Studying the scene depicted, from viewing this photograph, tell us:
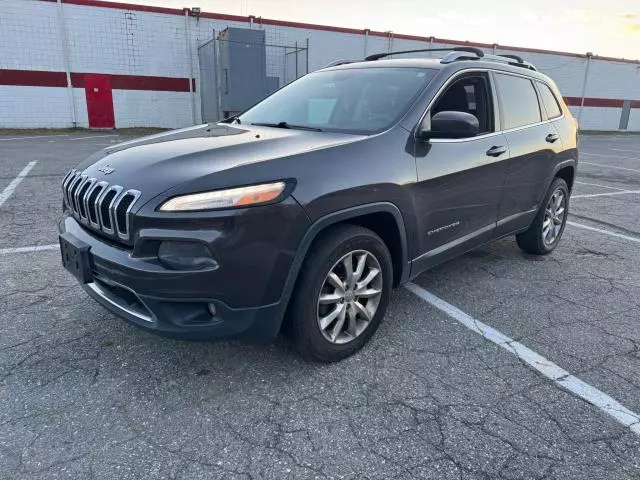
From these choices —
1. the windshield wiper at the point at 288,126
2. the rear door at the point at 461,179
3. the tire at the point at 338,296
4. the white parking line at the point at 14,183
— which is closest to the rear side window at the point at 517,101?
the rear door at the point at 461,179

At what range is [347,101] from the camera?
3.65 meters

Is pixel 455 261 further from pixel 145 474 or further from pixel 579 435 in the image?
pixel 145 474

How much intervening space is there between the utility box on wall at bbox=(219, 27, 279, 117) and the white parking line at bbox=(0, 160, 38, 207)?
8.36 m

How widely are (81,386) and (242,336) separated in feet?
3.17

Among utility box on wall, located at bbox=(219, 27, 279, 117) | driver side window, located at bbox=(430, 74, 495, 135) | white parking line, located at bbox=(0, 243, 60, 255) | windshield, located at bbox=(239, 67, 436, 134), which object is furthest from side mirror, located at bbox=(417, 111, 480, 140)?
utility box on wall, located at bbox=(219, 27, 279, 117)

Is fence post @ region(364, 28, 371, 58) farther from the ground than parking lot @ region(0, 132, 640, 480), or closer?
farther from the ground

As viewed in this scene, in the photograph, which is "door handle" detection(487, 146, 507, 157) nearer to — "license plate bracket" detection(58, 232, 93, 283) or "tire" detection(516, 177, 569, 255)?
"tire" detection(516, 177, 569, 255)

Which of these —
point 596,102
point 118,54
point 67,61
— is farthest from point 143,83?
point 596,102

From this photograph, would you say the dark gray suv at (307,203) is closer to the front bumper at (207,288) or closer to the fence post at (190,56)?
the front bumper at (207,288)

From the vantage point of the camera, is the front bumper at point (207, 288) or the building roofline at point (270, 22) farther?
the building roofline at point (270, 22)

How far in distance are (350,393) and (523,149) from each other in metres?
2.76

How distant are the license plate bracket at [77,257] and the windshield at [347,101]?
1601 mm

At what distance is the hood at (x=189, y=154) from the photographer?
245 cm

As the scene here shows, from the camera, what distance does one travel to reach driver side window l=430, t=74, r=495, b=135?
11.9ft
